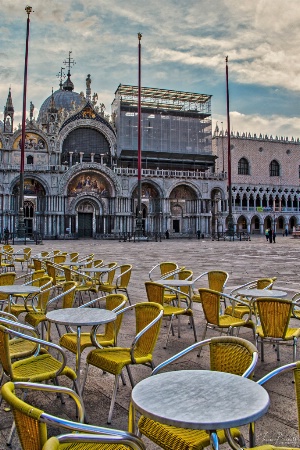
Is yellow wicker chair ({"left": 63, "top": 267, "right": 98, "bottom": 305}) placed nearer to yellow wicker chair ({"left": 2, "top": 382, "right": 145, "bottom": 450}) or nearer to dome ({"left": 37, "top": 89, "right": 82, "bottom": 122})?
yellow wicker chair ({"left": 2, "top": 382, "right": 145, "bottom": 450})

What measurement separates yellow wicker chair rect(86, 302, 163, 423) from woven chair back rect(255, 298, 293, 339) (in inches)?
49.3

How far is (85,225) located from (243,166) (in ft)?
95.8

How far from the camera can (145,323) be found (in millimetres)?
4215

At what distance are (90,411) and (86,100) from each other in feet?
153

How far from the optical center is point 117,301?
4.76 meters

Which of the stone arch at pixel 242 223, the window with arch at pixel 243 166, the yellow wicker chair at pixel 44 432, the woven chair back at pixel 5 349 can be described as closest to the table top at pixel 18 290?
the woven chair back at pixel 5 349

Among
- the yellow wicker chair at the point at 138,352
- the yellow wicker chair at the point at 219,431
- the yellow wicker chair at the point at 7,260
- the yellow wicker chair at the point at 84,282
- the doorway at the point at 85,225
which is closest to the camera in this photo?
the yellow wicker chair at the point at 219,431

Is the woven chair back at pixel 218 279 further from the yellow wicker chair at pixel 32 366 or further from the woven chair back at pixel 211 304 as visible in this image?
the yellow wicker chair at pixel 32 366

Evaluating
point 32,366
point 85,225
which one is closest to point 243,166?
point 85,225

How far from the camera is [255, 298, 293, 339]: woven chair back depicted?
175 inches

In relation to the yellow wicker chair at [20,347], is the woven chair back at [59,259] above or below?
above

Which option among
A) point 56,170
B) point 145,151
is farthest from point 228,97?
point 56,170

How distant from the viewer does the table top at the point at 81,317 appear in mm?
→ 3957

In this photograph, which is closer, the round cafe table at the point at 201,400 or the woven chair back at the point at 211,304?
the round cafe table at the point at 201,400
